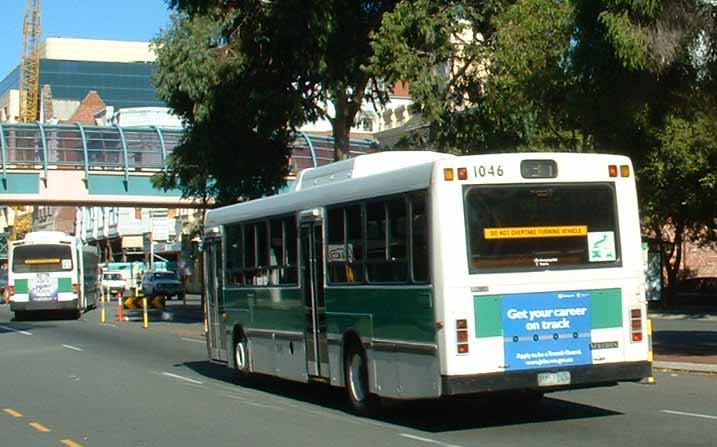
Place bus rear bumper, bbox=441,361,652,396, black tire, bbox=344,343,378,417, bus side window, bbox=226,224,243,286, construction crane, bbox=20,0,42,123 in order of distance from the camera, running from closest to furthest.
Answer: bus rear bumper, bbox=441,361,652,396, black tire, bbox=344,343,378,417, bus side window, bbox=226,224,243,286, construction crane, bbox=20,0,42,123

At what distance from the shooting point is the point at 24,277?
42344mm

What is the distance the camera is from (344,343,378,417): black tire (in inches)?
562

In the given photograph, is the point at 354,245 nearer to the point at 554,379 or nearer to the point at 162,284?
the point at 554,379

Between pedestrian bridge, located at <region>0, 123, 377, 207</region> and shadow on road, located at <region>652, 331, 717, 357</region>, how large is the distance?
2418 cm

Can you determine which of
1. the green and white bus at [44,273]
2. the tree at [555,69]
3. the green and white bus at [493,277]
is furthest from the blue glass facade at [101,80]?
the green and white bus at [493,277]

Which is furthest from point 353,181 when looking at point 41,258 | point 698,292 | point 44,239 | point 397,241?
point 698,292

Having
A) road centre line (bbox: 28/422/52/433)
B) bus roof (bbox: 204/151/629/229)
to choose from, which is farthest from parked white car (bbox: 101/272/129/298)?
road centre line (bbox: 28/422/52/433)

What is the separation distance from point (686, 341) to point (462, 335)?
15.2m

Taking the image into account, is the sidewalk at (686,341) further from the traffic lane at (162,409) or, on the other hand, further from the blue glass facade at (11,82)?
the blue glass facade at (11,82)

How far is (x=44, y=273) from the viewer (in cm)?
4250

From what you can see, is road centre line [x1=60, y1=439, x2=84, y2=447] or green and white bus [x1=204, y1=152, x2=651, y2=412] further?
road centre line [x1=60, y1=439, x2=84, y2=447]

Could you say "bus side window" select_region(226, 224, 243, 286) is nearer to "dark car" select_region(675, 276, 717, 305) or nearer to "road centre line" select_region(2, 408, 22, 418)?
"road centre line" select_region(2, 408, 22, 418)

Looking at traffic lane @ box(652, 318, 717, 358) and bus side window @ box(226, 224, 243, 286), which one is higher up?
bus side window @ box(226, 224, 243, 286)

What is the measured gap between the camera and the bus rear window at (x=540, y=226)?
12.4m
